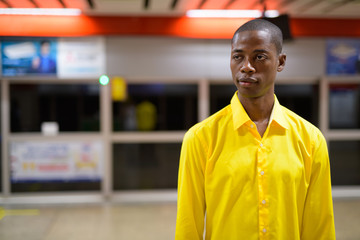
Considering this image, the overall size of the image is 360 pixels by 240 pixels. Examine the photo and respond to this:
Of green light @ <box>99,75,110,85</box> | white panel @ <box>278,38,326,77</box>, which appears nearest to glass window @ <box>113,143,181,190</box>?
green light @ <box>99,75,110,85</box>

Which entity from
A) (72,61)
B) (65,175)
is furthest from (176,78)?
(65,175)

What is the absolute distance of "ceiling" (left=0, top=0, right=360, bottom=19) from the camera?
4051mm

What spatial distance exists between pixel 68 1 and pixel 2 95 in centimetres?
185

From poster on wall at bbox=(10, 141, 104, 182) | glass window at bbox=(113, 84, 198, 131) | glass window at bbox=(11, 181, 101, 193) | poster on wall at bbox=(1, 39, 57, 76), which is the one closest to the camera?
poster on wall at bbox=(1, 39, 57, 76)

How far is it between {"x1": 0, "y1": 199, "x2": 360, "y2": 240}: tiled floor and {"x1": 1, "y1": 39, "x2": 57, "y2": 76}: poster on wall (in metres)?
2.03

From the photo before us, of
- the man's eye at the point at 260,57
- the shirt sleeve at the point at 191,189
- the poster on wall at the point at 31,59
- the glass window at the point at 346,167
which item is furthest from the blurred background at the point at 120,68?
the man's eye at the point at 260,57

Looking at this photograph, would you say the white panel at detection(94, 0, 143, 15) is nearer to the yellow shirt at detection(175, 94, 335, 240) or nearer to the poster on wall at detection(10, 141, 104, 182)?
the poster on wall at detection(10, 141, 104, 182)

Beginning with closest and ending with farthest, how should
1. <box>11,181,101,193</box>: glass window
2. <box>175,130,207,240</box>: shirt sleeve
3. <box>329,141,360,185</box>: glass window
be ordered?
<box>175,130,207,240</box>: shirt sleeve, <box>11,181,101,193</box>: glass window, <box>329,141,360,185</box>: glass window

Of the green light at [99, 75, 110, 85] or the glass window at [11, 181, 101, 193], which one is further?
the glass window at [11, 181, 101, 193]

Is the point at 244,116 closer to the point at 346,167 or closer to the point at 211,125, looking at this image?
the point at 211,125

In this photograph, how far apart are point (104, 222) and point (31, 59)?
2.57 m

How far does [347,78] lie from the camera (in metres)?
5.06

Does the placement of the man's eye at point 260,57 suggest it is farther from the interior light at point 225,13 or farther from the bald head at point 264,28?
the interior light at point 225,13

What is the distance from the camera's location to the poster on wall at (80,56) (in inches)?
187
